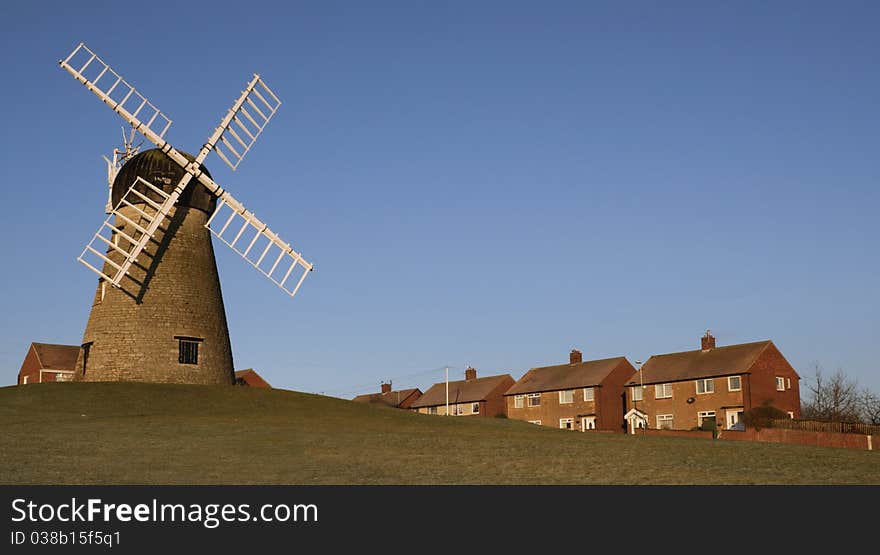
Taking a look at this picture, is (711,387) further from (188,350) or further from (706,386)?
(188,350)

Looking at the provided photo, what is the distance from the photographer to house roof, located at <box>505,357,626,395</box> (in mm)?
82438

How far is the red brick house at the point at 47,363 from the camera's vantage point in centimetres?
7369

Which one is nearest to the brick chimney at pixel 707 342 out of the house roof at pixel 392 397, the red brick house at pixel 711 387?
the red brick house at pixel 711 387

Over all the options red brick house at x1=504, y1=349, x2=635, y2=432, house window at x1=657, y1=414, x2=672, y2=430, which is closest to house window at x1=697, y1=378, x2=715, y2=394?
house window at x1=657, y1=414, x2=672, y2=430

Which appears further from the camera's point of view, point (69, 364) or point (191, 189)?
point (69, 364)

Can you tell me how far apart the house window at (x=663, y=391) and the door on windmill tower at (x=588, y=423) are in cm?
607

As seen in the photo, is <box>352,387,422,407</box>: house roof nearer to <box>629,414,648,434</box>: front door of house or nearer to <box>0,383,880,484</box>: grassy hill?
<box>629,414,648,434</box>: front door of house

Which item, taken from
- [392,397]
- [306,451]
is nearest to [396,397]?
[392,397]

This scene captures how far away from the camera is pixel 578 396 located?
82.6m

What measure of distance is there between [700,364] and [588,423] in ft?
37.3
